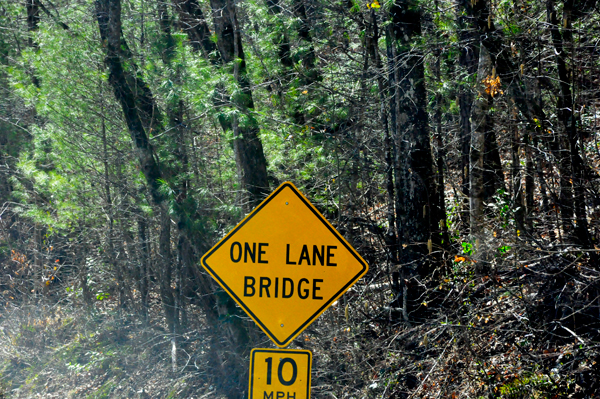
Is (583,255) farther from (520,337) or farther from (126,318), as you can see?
(126,318)

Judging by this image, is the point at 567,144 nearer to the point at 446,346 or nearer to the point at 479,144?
the point at 479,144

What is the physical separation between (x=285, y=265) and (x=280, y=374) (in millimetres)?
870

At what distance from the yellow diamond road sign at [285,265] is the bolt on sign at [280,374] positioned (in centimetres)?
16

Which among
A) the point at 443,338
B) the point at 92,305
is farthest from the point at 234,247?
the point at 92,305

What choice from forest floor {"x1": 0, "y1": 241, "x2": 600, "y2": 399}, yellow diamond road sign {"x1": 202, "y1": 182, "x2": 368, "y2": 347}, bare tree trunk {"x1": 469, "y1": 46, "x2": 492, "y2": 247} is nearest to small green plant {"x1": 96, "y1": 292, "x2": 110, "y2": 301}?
forest floor {"x1": 0, "y1": 241, "x2": 600, "y2": 399}

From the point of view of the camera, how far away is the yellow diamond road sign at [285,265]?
179 inches

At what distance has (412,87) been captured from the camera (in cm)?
941

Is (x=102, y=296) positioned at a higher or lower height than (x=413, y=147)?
lower

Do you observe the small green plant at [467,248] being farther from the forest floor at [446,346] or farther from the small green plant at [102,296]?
the small green plant at [102,296]

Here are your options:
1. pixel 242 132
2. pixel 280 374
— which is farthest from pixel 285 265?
pixel 242 132

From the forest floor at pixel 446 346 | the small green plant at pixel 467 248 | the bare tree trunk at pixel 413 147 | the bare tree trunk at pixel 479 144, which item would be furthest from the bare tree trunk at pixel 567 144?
the bare tree trunk at pixel 413 147

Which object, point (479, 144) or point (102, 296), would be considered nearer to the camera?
point (479, 144)

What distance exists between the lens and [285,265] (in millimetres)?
4574

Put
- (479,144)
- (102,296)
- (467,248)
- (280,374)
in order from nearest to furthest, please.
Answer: (280,374) < (467,248) < (479,144) < (102,296)
